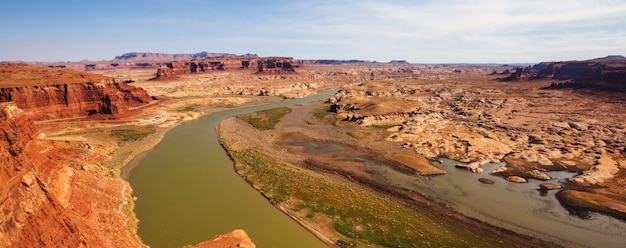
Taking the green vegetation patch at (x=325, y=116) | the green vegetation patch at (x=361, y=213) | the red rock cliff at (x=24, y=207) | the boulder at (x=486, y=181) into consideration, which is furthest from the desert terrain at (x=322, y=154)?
the boulder at (x=486, y=181)

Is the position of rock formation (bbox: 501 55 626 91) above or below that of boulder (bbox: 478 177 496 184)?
above

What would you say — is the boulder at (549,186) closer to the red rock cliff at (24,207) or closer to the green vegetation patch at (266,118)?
the red rock cliff at (24,207)

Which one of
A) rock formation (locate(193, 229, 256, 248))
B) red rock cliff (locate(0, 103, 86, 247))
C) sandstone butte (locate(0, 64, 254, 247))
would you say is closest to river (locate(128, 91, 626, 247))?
sandstone butte (locate(0, 64, 254, 247))

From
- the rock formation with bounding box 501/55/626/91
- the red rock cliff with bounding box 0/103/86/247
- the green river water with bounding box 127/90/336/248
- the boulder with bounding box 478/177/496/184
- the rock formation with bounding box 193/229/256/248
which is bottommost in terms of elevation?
the green river water with bounding box 127/90/336/248

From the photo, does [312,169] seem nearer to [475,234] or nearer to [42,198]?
[475,234]

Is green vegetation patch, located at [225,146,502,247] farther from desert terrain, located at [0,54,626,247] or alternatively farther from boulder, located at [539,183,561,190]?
boulder, located at [539,183,561,190]

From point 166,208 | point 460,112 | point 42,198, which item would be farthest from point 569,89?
point 42,198
